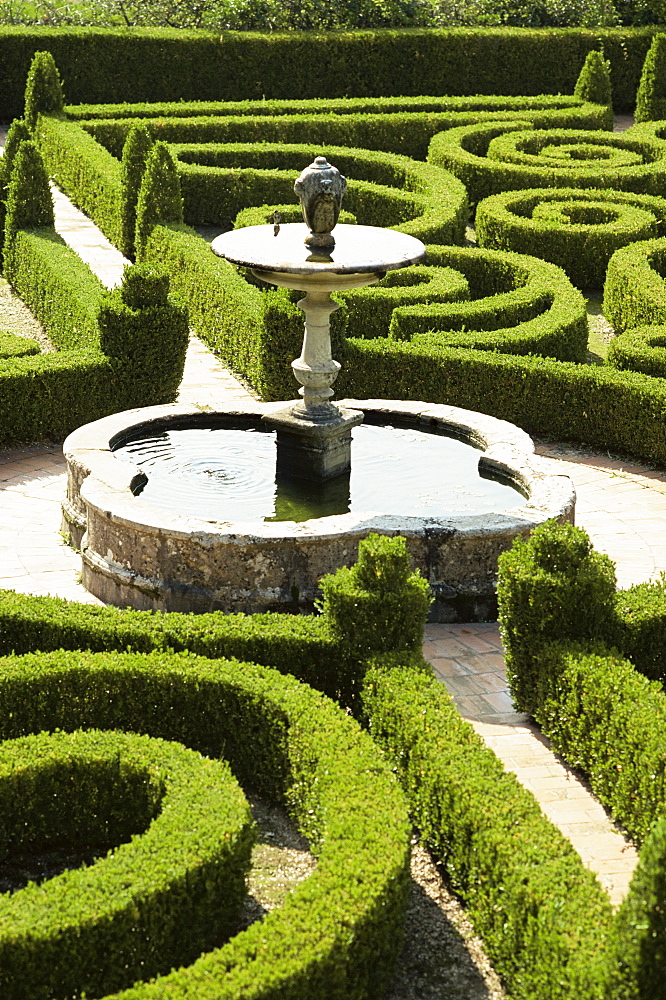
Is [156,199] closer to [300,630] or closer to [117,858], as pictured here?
[300,630]

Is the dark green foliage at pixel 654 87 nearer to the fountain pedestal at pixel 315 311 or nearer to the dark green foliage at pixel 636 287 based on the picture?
the dark green foliage at pixel 636 287

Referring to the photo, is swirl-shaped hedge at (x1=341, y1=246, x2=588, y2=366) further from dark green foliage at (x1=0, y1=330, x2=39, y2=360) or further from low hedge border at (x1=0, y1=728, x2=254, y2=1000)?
low hedge border at (x1=0, y1=728, x2=254, y2=1000)

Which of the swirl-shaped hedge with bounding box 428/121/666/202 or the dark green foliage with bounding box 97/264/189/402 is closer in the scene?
the dark green foliage with bounding box 97/264/189/402

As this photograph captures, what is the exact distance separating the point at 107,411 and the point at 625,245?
28.3ft

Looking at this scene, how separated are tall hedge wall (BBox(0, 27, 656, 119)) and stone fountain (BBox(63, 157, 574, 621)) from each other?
18.4 meters

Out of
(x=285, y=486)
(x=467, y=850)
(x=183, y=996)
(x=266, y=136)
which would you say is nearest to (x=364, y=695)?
(x=467, y=850)

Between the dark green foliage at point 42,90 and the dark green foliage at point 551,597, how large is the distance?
63.4 ft

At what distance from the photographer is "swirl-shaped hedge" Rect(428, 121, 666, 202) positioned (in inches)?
846

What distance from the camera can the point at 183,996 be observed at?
502 cm

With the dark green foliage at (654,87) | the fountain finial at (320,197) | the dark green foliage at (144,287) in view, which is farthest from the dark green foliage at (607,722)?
the dark green foliage at (654,87)

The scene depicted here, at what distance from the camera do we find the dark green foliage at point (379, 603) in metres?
7.70

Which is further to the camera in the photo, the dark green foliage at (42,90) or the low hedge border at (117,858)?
the dark green foliage at (42,90)

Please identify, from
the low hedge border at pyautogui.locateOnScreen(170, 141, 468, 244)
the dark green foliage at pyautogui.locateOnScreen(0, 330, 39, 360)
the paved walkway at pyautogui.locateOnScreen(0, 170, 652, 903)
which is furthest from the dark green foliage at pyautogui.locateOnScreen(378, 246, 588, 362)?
the dark green foliage at pyautogui.locateOnScreen(0, 330, 39, 360)

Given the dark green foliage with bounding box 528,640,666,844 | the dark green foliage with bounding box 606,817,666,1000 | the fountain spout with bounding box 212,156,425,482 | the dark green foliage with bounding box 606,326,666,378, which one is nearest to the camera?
the dark green foliage with bounding box 606,817,666,1000
